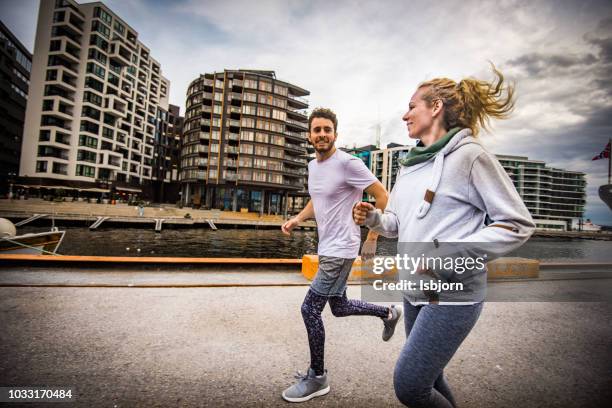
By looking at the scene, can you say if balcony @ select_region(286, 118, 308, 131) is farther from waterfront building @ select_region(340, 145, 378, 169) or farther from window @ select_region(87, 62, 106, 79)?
waterfront building @ select_region(340, 145, 378, 169)

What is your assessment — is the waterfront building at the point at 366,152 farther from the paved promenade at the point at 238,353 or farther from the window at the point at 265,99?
the paved promenade at the point at 238,353

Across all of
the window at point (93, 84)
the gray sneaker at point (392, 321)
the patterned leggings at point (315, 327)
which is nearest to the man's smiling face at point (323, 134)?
the patterned leggings at point (315, 327)

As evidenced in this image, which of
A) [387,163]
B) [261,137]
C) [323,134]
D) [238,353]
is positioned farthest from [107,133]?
[387,163]

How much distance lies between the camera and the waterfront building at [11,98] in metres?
51.7

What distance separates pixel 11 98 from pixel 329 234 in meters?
80.2

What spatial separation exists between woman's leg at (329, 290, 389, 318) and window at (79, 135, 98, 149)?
67795 millimetres

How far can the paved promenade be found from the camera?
7.05ft

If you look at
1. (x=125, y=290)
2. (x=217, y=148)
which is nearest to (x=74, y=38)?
(x=217, y=148)

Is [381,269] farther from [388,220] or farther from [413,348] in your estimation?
[413,348]

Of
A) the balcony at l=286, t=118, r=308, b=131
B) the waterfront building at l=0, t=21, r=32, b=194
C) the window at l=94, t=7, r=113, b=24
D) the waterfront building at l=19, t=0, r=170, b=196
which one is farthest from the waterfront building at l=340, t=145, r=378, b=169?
the waterfront building at l=0, t=21, r=32, b=194

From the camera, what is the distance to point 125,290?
14.3ft

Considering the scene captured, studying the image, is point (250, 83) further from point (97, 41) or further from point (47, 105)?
point (47, 105)

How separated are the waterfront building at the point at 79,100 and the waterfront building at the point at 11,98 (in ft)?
15.6

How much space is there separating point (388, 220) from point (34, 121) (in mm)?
71737
